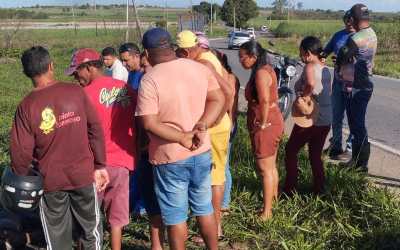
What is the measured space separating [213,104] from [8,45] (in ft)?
105

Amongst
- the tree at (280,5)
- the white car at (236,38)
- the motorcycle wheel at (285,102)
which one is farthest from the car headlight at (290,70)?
the tree at (280,5)

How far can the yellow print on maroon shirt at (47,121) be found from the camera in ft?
11.2

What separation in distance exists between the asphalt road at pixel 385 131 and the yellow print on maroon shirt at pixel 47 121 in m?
3.83

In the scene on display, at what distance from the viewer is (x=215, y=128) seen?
4.38 metres

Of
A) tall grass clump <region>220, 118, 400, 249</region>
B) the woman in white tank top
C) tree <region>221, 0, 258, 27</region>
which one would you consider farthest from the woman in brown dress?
tree <region>221, 0, 258, 27</region>

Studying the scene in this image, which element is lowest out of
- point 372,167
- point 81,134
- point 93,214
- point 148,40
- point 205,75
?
point 372,167

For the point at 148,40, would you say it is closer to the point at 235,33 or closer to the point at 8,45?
the point at 8,45

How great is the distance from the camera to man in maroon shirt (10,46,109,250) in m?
3.45

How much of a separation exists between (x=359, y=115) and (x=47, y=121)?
3902 mm

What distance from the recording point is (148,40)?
3.62m

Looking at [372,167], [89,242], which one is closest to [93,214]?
[89,242]

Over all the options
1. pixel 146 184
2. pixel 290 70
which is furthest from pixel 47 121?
pixel 290 70

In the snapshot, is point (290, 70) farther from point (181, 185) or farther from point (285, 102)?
point (181, 185)

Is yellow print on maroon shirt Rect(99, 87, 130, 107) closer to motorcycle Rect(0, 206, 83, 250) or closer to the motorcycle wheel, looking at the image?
motorcycle Rect(0, 206, 83, 250)
